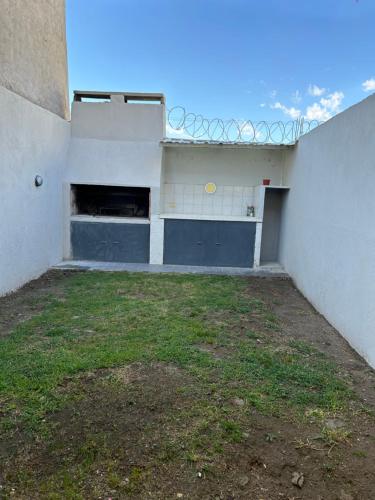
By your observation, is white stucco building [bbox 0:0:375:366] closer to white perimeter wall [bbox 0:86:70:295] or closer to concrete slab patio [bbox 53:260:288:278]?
white perimeter wall [bbox 0:86:70:295]

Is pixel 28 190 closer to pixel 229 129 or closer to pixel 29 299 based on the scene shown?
pixel 29 299

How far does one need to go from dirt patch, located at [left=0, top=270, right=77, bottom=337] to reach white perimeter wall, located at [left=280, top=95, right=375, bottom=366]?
4.00 metres

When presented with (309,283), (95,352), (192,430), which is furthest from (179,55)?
(192,430)

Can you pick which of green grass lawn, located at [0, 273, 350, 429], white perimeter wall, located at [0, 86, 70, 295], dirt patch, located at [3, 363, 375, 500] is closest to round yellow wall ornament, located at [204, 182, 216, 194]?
white perimeter wall, located at [0, 86, 70, 295]

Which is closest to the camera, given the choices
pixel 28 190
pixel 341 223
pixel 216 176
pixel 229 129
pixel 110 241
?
pixel 341 223

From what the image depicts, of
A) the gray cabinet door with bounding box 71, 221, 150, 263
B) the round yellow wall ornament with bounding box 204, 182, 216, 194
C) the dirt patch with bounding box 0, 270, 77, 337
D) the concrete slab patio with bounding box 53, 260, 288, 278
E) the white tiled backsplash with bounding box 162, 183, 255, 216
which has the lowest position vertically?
the dirt patch with bounding box 0, 270, 77, 337

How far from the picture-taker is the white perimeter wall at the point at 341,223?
3.57 metres

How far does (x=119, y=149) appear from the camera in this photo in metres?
7.49

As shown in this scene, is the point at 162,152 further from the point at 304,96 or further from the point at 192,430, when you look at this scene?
the point at 192,430

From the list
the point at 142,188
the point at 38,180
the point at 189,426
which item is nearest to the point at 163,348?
the point at 189,426

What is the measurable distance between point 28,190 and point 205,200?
411 centimetres

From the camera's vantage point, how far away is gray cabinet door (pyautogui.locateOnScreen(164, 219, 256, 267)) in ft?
24.3

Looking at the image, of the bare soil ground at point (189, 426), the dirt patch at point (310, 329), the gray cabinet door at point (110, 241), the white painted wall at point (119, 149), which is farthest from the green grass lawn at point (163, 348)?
the white painted wall at point (119, 149)

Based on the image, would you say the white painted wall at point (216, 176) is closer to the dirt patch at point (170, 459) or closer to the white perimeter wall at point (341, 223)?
the white perimeter wall at point (341, 223)
